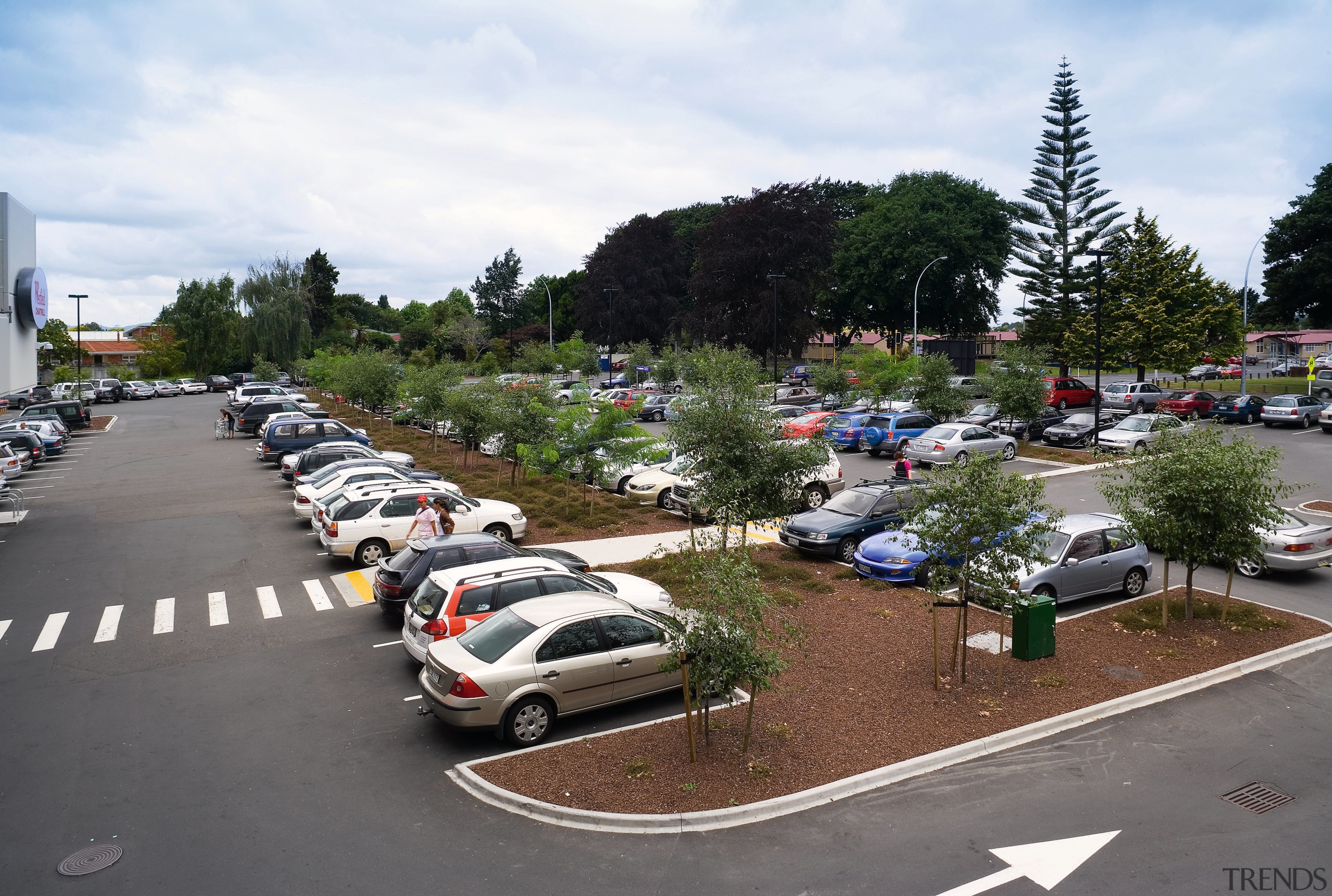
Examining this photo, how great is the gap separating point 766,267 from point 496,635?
176 ft

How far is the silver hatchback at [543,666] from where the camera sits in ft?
30.6

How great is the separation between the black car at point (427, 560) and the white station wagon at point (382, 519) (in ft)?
9.81

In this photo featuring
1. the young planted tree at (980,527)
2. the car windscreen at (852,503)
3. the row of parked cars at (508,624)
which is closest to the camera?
the row of parked cars at (508,624)

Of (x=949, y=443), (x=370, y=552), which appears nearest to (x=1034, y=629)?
(x=370, y=552)

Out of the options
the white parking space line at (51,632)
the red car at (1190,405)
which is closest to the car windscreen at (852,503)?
the white parking space line at (51,632)

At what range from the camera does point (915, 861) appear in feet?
23.8

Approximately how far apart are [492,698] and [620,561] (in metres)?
8.40

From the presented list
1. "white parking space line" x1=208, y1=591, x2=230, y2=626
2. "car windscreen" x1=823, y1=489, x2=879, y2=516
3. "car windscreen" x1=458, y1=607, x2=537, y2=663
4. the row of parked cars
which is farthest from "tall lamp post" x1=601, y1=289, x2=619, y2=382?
"car windscreen" x1=458, y1=607, x2=537, y2=663

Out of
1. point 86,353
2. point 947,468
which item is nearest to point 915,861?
point 947,468

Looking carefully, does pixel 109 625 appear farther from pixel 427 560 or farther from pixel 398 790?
pixel 398 790

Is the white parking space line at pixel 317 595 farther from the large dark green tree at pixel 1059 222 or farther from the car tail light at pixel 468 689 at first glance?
the large dark green tree at pixel 1059 222

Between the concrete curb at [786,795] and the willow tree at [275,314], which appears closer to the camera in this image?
the concrete curb at [786,795]

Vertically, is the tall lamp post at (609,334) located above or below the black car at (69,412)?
above

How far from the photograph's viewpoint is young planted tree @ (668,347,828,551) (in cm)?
1505
